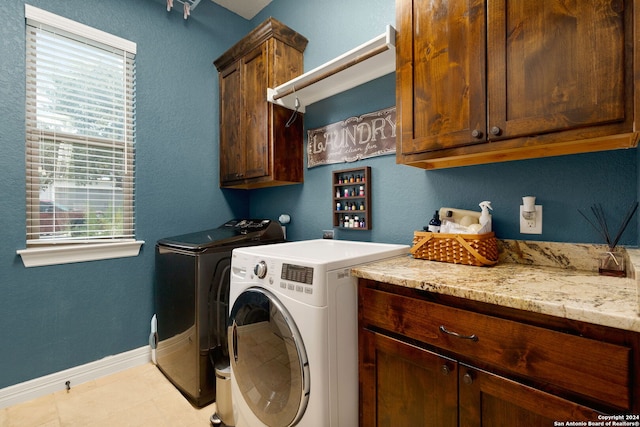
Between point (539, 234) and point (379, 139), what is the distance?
97 cm

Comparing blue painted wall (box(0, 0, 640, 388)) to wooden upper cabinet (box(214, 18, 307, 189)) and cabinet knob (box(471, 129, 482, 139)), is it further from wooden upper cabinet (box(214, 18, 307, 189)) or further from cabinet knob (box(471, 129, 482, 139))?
cabinet knob (box(471, 129, 482, 139))

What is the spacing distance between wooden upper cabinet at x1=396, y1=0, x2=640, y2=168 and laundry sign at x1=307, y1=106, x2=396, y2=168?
406mm

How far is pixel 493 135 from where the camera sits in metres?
1.07

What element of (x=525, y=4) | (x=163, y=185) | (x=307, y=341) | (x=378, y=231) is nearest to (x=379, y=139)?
(x=378, y=231)

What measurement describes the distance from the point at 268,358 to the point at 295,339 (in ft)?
0.84

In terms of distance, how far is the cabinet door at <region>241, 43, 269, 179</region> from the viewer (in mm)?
2141

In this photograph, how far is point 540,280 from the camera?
97 cm

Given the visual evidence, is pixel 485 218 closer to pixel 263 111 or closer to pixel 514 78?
pixel 514 78

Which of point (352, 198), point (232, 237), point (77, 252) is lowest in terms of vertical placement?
point (77, 252)

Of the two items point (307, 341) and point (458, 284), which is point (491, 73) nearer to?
point (458, 284)

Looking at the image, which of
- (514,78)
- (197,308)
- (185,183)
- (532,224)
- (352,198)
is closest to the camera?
(514,78)

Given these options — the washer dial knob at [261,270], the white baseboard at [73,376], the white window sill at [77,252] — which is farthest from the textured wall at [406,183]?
the white baseboard at [73,376]

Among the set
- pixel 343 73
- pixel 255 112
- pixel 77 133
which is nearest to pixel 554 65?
pixel 343 73

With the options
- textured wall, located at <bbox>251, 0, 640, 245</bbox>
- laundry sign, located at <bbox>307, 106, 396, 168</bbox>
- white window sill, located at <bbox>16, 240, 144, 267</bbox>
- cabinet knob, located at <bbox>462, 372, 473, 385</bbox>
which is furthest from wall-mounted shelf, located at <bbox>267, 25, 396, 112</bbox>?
white window sill, located at <bbox>16, 240, 144, 267</bbox>
